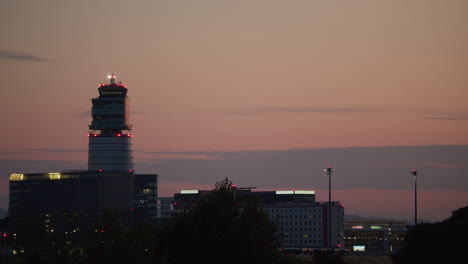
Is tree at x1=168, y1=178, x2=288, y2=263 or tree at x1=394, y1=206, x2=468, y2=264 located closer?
tree at x1=168, y1=178, x2=288, y2=263

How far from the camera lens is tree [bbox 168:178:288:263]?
7919 cm

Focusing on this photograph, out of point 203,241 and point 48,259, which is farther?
point 48,259

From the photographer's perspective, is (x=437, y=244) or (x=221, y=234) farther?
(x=437, y=244)

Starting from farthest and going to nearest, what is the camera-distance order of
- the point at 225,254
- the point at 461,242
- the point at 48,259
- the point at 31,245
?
1. the point at 31,245
2. the point at 48,259
3. the point at 461,242
4. the point at 225,254

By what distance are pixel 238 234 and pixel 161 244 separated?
23.8 feet

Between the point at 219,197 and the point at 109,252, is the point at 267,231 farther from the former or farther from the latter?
the point at 109,252

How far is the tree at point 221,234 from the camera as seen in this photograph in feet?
260

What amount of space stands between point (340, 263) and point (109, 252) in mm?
28285

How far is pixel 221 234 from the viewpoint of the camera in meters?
80.1

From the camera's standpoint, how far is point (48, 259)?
118125 mm

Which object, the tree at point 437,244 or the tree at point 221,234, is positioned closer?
the tree at point 221,234

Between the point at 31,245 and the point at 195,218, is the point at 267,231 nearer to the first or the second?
the point at 195,218

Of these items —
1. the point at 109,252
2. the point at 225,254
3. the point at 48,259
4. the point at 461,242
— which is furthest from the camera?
the point at 48,259

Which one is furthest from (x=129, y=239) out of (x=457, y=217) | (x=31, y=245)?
(x=457, y=217)
